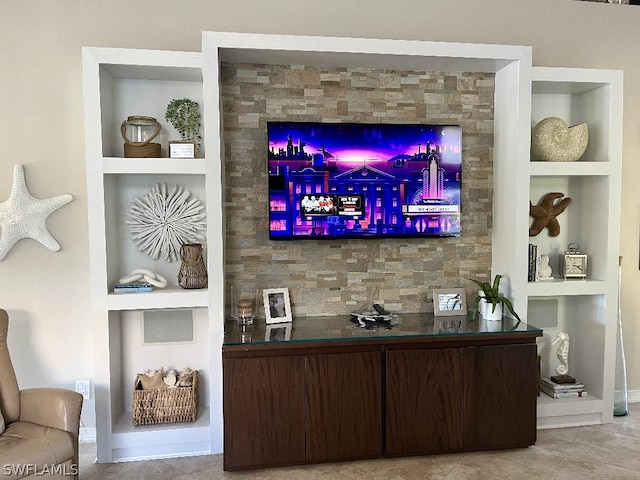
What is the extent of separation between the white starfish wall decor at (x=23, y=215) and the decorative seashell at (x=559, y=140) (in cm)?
279

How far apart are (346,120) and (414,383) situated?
156 centimetres

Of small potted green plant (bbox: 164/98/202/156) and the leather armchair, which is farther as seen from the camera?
small potted green plant (bbox: 164/98/202/156)

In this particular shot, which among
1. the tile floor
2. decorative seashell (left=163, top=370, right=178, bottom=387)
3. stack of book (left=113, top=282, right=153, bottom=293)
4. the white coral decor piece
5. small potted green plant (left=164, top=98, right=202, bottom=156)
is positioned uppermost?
small potted green plant (left=164, top=98, right=202, bottom=156)

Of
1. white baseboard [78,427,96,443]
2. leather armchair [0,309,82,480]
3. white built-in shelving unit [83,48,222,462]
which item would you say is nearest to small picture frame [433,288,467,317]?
white built-in shelving unit [83,48,222,462]

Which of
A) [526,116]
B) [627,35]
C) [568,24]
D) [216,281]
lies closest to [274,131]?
[216,281]

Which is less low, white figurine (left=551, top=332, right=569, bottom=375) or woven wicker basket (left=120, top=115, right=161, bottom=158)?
woven wicker basket (left=120, top=115, right=161, bottom=158)

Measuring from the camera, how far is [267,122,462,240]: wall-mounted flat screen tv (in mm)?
3191

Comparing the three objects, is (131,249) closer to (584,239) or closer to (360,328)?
(360,328)

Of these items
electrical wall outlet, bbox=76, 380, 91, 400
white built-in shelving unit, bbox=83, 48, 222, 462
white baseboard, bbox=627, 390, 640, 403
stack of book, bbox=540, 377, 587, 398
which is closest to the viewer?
white built-in shelving unit, bbox=83, 48, 222, 462

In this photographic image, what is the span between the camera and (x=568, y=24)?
3.59m

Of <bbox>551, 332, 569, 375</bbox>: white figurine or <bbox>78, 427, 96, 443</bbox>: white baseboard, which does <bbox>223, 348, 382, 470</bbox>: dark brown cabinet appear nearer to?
<bbox>78, 427, 96, 443</bbox>: white baseboard

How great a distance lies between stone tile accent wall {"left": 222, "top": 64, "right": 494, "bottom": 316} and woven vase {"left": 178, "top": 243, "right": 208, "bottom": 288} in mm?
211

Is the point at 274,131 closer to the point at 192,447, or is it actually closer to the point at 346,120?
the point at 346,120

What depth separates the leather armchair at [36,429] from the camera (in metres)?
2.26
